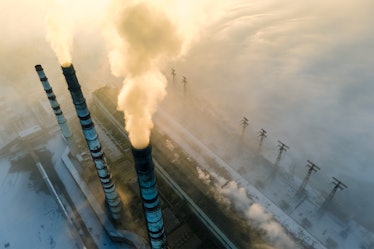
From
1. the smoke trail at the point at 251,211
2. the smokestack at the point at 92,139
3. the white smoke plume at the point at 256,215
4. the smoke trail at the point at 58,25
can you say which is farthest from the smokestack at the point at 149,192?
the smoke trail at the point at 58,25

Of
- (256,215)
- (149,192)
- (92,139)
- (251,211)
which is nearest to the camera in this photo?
(149,192)

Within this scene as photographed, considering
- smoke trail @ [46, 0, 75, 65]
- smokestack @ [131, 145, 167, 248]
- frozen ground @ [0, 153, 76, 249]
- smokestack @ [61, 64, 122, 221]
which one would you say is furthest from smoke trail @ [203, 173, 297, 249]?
smoke trail @ [46, 0, 75, 65]

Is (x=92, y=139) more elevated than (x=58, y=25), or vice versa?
(x=58, y=25)

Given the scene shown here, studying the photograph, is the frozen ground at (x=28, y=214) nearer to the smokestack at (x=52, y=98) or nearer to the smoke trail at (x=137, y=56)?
the smokestack at (x=52, y=98)

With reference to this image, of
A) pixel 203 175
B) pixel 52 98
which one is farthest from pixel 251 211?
pixel 52 98

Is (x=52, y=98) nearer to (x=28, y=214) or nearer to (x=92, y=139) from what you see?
(x=92, y=139)

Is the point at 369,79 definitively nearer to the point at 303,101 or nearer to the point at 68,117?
the point at 303,101

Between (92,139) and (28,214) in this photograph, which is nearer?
(92,139)
